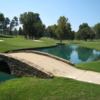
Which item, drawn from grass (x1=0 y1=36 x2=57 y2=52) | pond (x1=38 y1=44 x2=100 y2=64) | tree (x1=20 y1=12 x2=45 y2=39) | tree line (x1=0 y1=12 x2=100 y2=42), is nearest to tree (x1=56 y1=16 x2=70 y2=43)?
tree line (x1=0 y1=12 x2=100 y2=42)

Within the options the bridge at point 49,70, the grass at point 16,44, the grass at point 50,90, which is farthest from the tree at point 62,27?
the grass at point 50,90

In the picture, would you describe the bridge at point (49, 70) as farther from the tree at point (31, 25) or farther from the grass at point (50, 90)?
the tree at point (31, 25)

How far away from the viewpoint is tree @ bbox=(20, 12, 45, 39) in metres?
85.1

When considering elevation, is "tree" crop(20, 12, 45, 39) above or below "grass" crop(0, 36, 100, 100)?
above

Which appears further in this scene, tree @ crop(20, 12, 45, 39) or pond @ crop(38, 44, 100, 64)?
tree @ crop(20, 12, 45, 39)

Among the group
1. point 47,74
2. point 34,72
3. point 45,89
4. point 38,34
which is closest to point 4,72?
point 34,72

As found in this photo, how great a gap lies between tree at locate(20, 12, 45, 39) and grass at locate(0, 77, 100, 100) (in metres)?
69.5

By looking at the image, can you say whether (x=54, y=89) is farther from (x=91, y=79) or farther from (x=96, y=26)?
(x=96, y=26)

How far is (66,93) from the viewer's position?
1355 cm

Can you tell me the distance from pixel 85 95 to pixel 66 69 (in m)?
7.42

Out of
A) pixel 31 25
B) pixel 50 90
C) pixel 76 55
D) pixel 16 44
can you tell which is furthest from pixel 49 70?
pixel 31 25

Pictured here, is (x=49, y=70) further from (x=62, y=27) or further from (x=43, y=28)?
(x=43, y=28)

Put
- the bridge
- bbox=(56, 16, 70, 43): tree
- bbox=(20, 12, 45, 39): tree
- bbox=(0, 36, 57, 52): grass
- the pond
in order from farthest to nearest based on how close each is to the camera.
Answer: bbox=(20, 12, 45, 39): tree, bbox=(56, 16, 70, 43): tree, bbox=(0, 36, 57, 52): grass, the pond, the bridge

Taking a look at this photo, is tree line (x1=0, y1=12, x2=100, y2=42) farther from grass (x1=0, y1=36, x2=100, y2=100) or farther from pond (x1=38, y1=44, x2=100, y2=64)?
grass (x1=0, y1=36, x2=100, y2=100)
